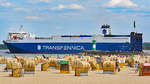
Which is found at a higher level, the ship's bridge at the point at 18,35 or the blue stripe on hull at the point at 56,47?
the ship's bridge at the point at 18,35

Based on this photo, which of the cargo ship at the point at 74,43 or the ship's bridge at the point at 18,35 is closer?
the cargo ship at the point at 74,43

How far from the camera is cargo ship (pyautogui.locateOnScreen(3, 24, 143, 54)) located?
12200 cm

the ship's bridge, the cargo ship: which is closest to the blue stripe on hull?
the cargo ship

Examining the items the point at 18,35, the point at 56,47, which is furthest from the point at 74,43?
the point at 18,35

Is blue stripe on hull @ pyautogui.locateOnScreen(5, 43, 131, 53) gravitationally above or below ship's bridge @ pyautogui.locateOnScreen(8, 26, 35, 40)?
below

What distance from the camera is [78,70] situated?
27.8 m

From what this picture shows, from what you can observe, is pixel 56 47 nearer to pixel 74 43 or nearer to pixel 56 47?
pixel 56 47

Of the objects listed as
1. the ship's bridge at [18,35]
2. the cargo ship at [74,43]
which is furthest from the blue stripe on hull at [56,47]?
the ship's bridge at [18,35]

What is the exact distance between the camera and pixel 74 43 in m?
124

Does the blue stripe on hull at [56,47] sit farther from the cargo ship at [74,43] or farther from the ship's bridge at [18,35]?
the ship's bridge at [18,35]

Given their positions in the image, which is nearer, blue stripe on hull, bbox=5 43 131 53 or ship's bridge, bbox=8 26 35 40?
blue stripe on hull, bbox=5 43 131 53

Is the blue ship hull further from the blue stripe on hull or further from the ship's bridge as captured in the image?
the ship's bridge

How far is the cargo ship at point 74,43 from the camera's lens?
122000mm

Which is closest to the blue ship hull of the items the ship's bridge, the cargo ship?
the cargo ship
